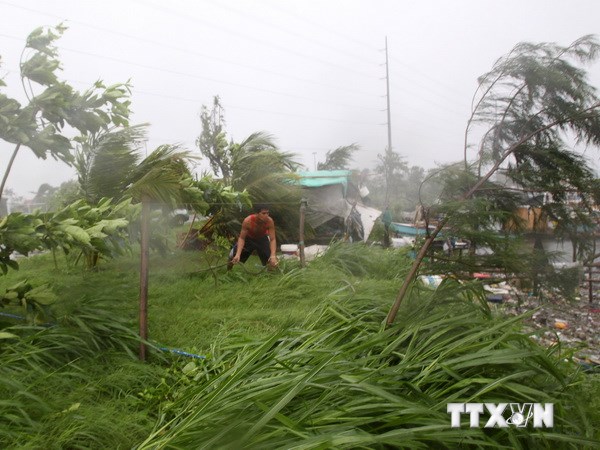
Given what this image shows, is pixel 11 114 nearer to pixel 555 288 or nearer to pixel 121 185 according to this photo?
pixel 121 185

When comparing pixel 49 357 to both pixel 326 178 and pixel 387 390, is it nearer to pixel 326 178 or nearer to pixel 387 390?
pixel 387 390

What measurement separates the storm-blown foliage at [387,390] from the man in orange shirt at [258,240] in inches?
107

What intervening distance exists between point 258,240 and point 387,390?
376cm

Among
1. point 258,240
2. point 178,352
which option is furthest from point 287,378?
point 258,240

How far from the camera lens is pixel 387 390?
6.54 ft

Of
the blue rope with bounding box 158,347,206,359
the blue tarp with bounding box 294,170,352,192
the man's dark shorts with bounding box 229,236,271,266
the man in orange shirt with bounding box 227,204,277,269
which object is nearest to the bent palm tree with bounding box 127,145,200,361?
the blue rope with bounding box 158,347,206,359

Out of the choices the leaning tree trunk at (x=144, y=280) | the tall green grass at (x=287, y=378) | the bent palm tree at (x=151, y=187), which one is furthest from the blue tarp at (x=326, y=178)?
the leaning tree trunk at (x=144, y=280)

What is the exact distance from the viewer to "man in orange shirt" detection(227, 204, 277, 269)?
5.40 metres

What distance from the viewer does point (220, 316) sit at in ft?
12.5

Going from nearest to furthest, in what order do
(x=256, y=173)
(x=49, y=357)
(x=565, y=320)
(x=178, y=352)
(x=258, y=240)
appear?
(x=49, y=357), (x=178, y=352), (x=565, y=320), (x=258, y=240), (x=256, y=173)

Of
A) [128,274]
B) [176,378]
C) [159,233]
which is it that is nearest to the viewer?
[176,378]

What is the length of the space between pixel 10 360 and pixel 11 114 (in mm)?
1694

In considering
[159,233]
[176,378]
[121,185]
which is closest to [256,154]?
[159,233]

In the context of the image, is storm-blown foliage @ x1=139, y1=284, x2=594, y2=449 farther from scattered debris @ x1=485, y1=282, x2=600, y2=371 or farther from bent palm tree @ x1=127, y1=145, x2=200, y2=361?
scattered debris @ x1=485, y1=282, x2=600, y2=371
